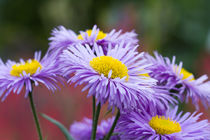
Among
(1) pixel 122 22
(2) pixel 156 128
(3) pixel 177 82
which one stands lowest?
(2) pixel 156 128

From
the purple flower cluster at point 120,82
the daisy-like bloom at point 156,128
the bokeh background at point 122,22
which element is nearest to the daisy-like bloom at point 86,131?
the purple flower cluster at point 120,82

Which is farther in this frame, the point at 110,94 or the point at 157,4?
the point at 157,4

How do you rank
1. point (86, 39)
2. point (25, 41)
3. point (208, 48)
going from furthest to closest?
point (25, 41), point (208, 48), point (86, 39)

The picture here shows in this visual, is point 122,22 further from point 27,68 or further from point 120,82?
point 120,82

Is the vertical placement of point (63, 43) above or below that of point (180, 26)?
below

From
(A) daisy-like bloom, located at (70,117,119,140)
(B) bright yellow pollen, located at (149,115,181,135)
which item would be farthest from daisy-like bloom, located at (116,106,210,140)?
(A) daisy-like bloom, located at (70,117,119,140)

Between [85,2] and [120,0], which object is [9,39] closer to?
[85,2]

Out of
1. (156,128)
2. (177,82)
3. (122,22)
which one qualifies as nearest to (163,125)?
(156,128)

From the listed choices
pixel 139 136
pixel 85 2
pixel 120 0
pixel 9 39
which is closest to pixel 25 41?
pixel 9 39
